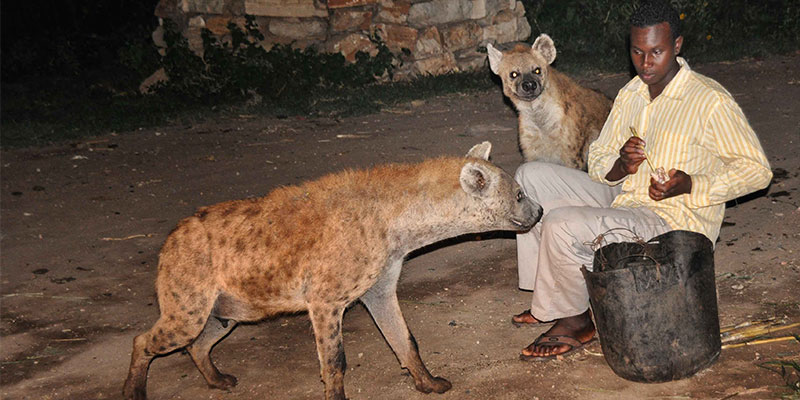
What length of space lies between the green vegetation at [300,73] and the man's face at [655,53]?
4221 mm

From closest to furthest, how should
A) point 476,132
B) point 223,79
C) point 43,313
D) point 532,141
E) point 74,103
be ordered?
A: point 43,313 → point 532,141 → point 476,132 → point 223,79 → point 74,103

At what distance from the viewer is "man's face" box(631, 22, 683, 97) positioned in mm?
2607

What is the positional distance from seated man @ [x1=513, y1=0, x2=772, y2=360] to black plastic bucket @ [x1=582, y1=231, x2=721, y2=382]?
11 centimetres

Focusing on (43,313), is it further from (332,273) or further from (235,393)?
(332,273)

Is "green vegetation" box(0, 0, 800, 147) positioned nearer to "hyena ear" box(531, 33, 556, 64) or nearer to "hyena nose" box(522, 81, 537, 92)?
"hyena ear" box(531, 33, 556, 64)

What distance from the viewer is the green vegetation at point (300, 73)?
23.0ft

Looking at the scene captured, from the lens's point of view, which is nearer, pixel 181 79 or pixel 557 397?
pixel 557 397

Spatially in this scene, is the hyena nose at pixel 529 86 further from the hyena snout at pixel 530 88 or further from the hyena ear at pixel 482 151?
the hyena ear at pixel 482 151

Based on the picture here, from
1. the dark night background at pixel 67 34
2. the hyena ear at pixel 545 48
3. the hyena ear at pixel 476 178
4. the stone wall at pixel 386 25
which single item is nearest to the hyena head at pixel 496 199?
the hyena ear at pixel 476 178

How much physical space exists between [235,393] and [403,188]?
891mm

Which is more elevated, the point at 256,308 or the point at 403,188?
the point at 403,188

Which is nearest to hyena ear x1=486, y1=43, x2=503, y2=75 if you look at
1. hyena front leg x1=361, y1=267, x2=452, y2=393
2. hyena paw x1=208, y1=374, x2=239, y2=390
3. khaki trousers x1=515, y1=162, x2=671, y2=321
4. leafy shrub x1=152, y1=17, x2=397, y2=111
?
khaki trousers x1=515, y1=162, x2=671, y2=321

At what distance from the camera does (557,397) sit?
8.33ft

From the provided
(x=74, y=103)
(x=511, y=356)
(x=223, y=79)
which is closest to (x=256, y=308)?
(x=511, y=356)
